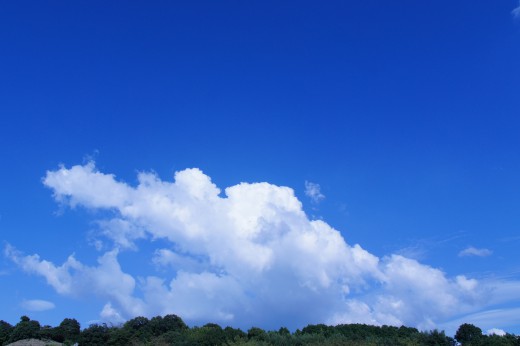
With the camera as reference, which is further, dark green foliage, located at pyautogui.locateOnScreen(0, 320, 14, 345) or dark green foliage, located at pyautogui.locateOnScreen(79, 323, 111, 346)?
dark green foliage, located at pyautogui.locateOnScreen(0, 320, 14, 345)

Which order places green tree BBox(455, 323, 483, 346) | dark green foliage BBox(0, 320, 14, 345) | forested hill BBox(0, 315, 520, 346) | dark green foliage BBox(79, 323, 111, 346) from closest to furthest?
forested hill BBox(0, 315, 520, 346) → green tree BBox(455, 323, 483, 346) → dark green foliage BBox(79, 323, 111, 346) → dark green foliage BBox(0, 320, 14, 345)

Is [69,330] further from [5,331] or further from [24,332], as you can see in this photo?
[5,331]

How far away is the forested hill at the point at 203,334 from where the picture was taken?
156 feet

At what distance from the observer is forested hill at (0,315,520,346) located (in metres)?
47.6

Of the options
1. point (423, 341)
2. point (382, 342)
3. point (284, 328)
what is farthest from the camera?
point (284, 328)

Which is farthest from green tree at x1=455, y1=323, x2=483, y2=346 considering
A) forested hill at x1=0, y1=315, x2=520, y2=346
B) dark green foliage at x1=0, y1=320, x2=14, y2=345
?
dark green foliage at x1=0, y1=320, x2=14, y2=345

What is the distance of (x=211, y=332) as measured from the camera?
4947 cm

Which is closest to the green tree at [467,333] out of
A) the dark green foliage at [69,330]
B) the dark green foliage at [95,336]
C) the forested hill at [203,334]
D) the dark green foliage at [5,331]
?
the forested hill at [203,334]

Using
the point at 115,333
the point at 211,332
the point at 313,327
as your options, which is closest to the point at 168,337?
the point at 211,332

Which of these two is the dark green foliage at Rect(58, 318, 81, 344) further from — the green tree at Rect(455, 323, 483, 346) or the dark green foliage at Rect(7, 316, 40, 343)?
the green tree at Rect(455, 323, 483, 346)

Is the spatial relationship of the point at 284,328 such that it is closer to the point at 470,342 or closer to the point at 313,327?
the point at 313,327

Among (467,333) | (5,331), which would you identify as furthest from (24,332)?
(467,333)

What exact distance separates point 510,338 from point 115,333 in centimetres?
4569

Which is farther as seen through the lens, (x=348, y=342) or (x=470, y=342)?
(x=470, y=342)
